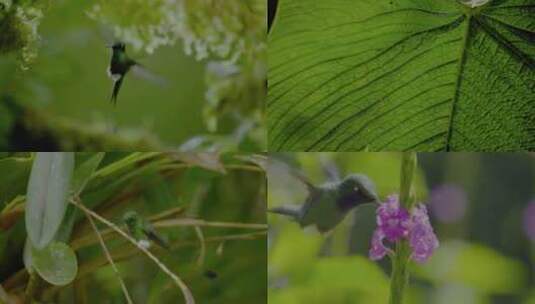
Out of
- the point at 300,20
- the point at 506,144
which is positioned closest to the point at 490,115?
the point at 506,144

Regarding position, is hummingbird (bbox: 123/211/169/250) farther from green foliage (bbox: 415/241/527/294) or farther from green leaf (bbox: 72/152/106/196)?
green foliage (bbox: 415/241/527/294)

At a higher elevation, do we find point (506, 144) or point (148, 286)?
point (506, 144)

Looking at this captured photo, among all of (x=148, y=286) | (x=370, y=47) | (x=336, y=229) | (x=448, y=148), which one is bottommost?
(x=148, y=286)

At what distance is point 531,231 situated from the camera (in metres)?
1.37

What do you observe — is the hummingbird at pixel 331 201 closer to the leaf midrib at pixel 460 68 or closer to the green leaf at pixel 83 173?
the leaf midrib at pixel 460 68

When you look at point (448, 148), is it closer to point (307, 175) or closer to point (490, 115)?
point (490, 115)

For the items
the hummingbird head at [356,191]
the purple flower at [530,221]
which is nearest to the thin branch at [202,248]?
the hummingbird head at [356,191]

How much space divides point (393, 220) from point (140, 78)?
0.43 metres

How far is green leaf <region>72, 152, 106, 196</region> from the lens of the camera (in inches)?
48.8

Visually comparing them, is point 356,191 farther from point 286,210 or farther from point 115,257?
point 115,257

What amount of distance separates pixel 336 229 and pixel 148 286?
1.01 feet

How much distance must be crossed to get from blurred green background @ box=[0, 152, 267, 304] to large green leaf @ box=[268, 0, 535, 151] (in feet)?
0.40

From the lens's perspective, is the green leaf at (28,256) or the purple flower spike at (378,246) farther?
the purple flower spike at (378,246)

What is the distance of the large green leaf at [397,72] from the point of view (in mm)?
1306
